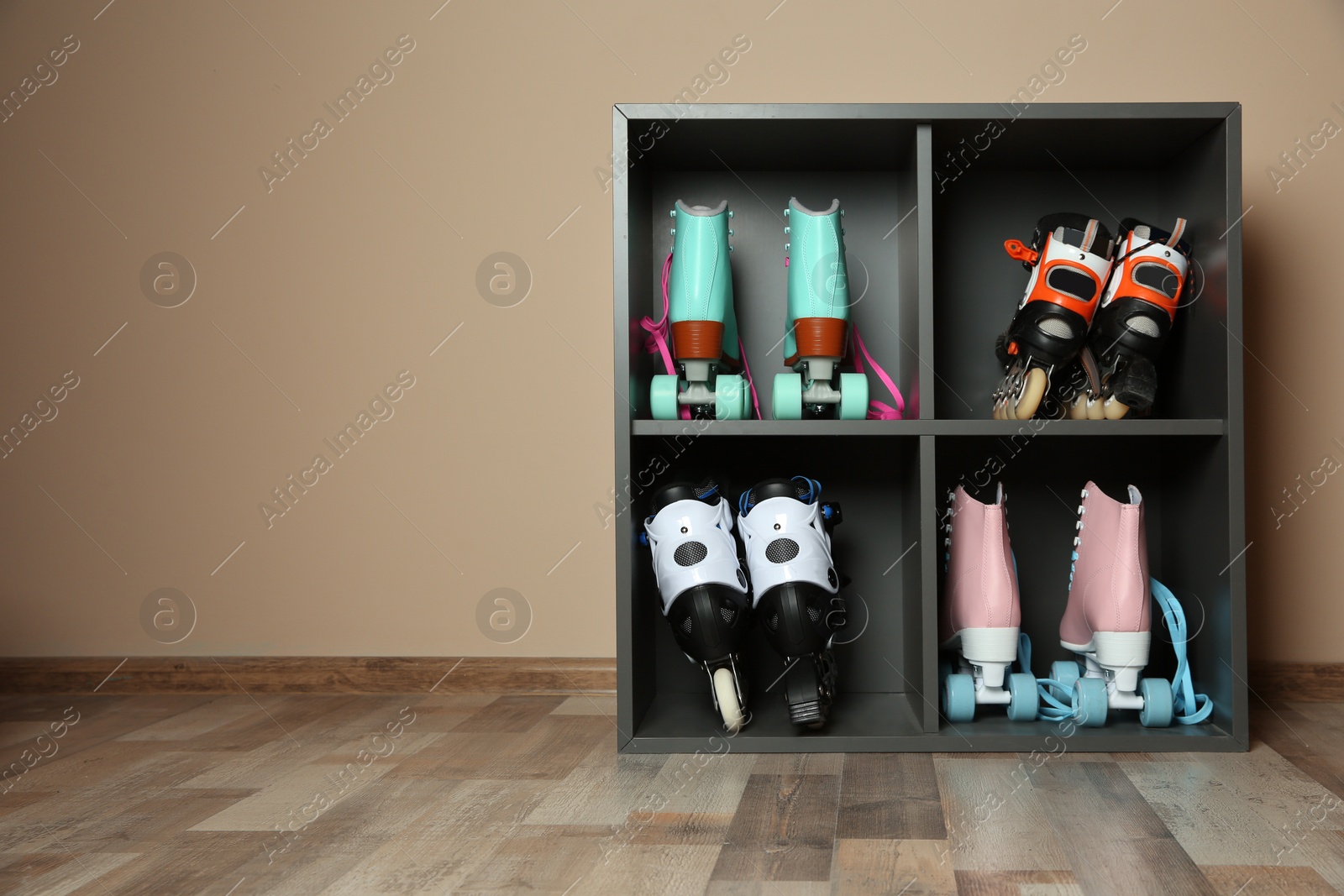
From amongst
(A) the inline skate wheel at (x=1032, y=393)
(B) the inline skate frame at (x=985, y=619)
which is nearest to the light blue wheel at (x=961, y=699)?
(B) the inline skate frame at (x=985, y=619)

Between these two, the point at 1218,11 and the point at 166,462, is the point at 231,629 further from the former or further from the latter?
the point at 1218,11

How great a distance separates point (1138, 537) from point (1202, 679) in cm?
30

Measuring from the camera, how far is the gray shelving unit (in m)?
1.50

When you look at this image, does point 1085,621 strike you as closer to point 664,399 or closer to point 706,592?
point 706,592

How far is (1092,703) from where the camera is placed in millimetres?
1498

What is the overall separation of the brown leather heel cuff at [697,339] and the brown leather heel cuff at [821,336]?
144mm

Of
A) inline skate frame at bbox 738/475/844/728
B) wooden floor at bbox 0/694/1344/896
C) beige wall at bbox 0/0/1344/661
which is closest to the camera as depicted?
wooden floor at bbox 0/694/1344/896

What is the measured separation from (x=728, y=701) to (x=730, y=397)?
1.67ft

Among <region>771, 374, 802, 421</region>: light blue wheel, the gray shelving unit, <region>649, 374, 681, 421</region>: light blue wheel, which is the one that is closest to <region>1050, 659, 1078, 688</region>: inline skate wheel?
the gray shelving unit

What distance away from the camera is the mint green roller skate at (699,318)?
1582 mm

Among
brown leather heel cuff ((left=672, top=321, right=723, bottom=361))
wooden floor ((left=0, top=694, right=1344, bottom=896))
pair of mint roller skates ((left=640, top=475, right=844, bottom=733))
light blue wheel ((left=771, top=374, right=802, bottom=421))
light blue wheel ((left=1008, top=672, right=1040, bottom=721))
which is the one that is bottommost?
wooden floor ((left=0, top=694, right=1344, bottom=896))

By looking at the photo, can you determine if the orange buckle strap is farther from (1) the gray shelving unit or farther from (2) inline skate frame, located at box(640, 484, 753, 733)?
(2) inline skate frame, located at box(640, 484, 753, 733)

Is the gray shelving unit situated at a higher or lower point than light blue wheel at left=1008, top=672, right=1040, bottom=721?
higher

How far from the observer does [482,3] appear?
2.05 meters
